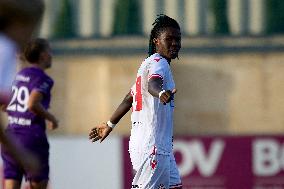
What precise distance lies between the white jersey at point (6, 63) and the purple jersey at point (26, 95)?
5279mm

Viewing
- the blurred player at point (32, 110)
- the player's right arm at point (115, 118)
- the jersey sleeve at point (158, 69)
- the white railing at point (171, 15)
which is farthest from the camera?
the white railing at point (171, 15)

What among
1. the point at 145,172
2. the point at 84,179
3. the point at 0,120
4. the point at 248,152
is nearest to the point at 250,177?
the point at 248,152

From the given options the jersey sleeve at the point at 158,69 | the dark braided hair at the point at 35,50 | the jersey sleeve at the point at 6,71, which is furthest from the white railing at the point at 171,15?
the jersey sleeve at the point at 6,71

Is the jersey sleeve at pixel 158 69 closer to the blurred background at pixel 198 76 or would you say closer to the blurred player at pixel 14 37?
the blurred player at pixel 14 37

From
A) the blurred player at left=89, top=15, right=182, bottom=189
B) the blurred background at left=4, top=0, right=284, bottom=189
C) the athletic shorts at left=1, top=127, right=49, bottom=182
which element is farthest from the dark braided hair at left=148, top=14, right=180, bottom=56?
the blurred background at left=4, top=0, right=284, bottom=189

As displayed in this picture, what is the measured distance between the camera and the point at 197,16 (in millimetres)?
31109

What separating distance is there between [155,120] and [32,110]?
2.13 m

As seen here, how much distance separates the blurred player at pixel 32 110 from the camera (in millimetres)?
9594

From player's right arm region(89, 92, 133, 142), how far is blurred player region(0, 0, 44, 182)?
371cm

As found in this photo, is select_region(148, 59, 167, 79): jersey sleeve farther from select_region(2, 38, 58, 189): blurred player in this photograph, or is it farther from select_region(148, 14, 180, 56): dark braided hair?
select_region(2, 38, 58, 189): blurred player

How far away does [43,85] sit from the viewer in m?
9.65

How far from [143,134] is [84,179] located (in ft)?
22.6

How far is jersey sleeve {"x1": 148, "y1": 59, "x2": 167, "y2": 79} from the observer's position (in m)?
7.39

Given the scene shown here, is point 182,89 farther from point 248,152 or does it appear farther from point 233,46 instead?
point 248,152
